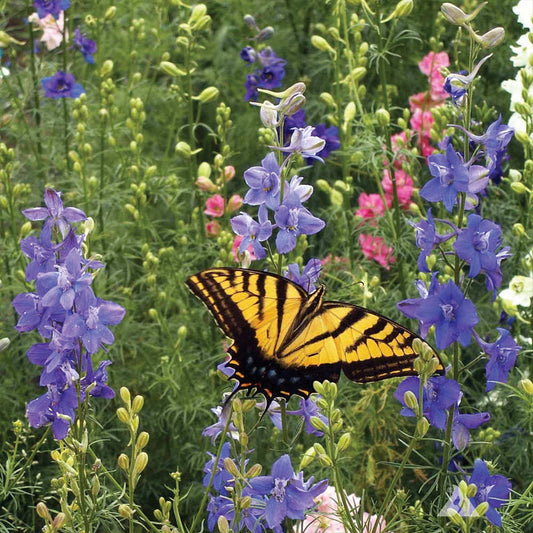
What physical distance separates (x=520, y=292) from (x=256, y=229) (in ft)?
3.94

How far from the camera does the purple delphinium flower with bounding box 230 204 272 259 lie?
2.10 metres

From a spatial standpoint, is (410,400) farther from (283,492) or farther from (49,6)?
(49,6)

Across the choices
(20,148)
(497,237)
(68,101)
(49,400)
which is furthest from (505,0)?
(49,400)

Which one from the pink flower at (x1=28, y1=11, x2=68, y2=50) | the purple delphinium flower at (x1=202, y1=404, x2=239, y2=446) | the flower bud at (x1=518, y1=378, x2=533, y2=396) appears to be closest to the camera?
the purple delphinium flower at (x1=202, y1=404, x2=239, y2=446)

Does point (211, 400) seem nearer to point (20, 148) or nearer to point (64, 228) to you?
point (64, 228)

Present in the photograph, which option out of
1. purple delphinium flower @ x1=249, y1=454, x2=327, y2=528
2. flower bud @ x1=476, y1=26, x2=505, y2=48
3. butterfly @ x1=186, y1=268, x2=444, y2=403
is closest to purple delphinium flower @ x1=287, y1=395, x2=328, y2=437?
butterfly @ x1=186, y1=268, x2=444, y2=403

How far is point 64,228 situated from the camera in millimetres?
2084

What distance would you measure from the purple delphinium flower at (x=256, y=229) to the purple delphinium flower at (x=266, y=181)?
22 millimetres

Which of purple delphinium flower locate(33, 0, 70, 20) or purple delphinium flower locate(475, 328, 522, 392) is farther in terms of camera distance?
purple delphinium flower locate(33, 0, 70, 20)

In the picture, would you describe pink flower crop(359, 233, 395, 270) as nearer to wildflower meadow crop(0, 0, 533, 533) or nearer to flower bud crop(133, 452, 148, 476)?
wildflower meadow crop(0, 0, 533, 533)

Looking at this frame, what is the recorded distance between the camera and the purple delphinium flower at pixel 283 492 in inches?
74.7

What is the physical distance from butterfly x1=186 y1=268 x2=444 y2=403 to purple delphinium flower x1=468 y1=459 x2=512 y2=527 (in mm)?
272

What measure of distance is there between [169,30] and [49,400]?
129 inches

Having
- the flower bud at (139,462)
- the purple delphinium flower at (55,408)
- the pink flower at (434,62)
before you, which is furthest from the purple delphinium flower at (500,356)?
the pink flower at (434,62)
